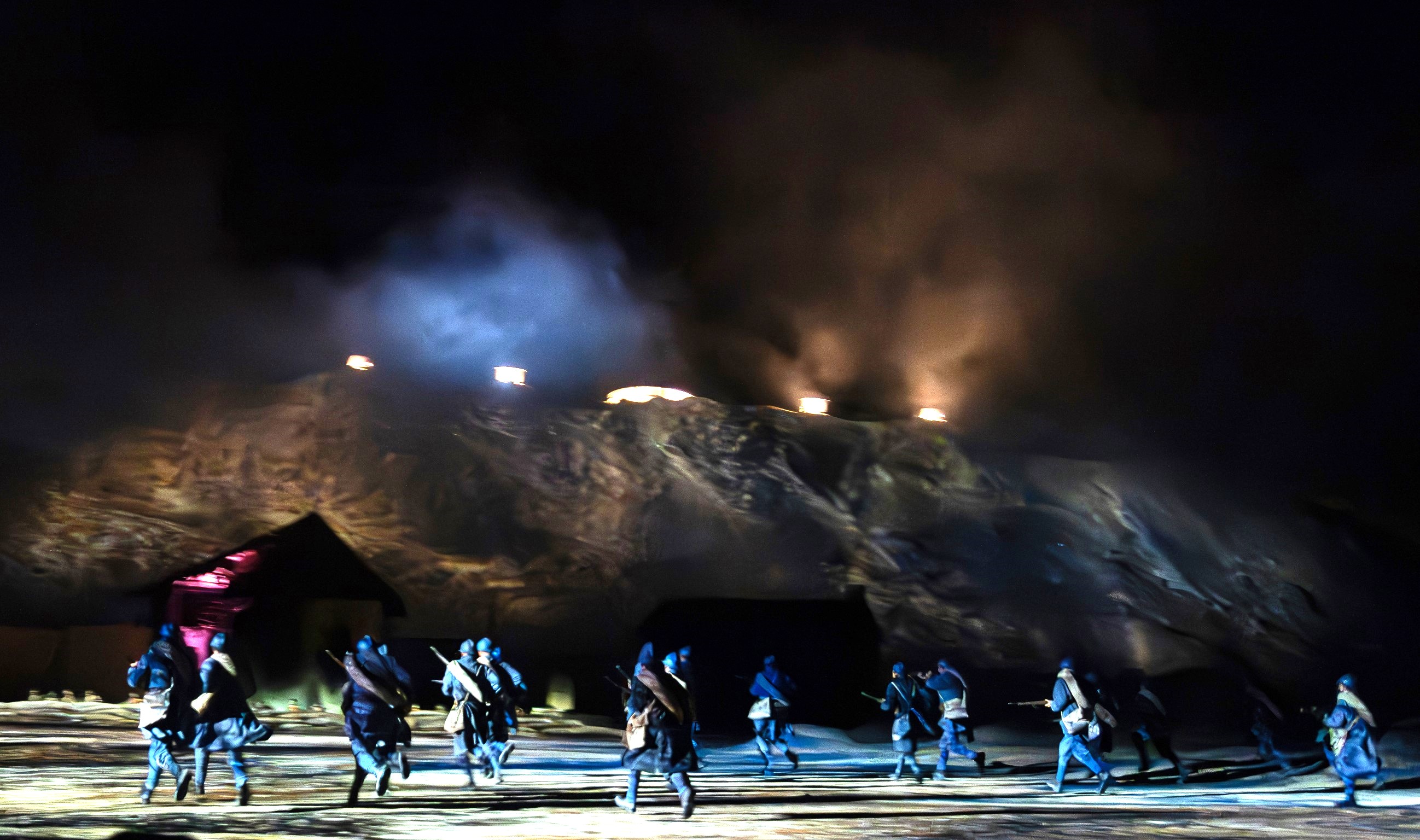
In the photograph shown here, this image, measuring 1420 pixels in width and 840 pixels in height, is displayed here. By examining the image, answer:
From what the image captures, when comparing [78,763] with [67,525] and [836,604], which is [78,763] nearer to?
[67,525]

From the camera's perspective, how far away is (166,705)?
9898mm

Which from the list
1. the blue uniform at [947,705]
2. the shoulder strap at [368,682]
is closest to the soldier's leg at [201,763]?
the shoulder strap at [368,682]

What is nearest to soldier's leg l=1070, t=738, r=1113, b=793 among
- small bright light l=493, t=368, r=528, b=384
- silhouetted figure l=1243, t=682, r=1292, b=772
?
silhouetted figure l=1243, t=682, r=1292, b=772

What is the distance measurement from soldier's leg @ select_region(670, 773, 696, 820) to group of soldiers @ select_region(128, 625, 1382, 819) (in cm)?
2

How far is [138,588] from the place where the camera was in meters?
25.2

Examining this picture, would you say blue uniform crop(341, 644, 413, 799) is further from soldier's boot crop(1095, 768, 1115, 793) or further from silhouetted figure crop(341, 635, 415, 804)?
soldier's boot crop(1095, 768, 1115, 793)

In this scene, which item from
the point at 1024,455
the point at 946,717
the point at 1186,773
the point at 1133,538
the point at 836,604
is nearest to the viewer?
the point at 946,717

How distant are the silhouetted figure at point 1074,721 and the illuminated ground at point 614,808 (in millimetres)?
371

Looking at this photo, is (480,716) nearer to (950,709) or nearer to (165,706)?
(165,706)

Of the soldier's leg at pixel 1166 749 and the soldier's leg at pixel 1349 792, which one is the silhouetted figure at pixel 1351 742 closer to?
the soldier's leg at pixel 1349 792

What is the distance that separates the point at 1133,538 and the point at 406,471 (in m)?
16.7

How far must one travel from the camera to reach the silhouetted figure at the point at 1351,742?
12695 millimetres

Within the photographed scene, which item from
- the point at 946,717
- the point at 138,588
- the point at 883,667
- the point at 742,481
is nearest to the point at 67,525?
the point at 138,588

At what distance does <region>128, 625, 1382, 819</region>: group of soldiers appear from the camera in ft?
33.3
